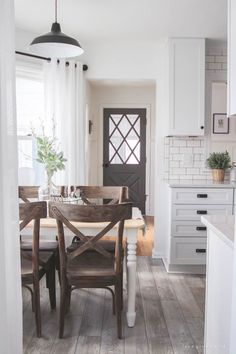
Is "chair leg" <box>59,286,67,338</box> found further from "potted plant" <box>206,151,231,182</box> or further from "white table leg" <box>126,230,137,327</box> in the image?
"potted plant" <box>206,151,231,182</box>

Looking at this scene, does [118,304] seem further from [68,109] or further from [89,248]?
[68,109]

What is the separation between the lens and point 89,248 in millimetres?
2172

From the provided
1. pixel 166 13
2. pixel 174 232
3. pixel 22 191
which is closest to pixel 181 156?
pixel 174 232

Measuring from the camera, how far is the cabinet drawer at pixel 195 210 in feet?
11.1

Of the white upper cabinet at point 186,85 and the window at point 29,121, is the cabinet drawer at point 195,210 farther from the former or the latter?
the window at point 29,121

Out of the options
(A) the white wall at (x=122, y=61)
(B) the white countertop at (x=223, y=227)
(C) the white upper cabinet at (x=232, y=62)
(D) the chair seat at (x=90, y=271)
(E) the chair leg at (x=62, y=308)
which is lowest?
(E) the chair leg at (x=62, y=308)

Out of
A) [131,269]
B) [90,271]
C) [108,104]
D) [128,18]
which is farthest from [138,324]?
[108,104]

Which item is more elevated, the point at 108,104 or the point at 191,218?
the point at 108,104

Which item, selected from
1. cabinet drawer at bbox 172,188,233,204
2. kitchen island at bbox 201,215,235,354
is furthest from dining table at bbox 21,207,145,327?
cabinet drawer at bbox 172,188,233,204

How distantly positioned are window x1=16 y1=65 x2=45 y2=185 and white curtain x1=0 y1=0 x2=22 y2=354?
2.63m

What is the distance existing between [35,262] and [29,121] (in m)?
1.94

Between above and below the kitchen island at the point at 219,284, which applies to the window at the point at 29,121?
above

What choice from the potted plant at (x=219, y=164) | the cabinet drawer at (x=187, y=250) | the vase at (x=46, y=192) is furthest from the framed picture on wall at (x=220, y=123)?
the vase at (x=46, y=192)

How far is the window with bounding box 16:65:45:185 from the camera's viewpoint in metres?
3.56
